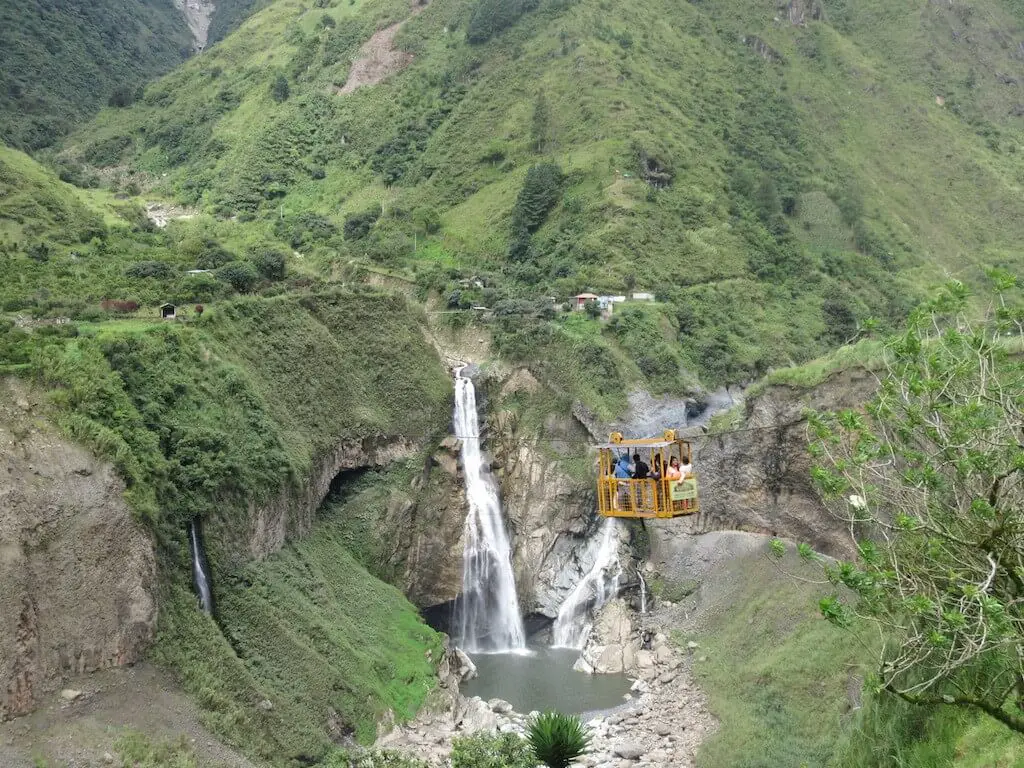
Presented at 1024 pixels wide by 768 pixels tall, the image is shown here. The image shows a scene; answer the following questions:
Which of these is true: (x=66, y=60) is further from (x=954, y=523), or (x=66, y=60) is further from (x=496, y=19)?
(x=954, y=523)

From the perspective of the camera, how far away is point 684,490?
3425 centimetres

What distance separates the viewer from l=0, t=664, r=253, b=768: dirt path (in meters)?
28.2

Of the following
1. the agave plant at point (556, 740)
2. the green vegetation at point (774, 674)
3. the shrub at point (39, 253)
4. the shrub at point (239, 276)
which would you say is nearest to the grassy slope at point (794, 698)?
the green vegetation at point (774, 674)

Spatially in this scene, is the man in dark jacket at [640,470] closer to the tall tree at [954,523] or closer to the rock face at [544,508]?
the tall tree at [954,523]

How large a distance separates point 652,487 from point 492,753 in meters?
12.1

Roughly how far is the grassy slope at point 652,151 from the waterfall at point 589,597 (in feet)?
51.9

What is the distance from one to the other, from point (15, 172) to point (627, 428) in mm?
47258

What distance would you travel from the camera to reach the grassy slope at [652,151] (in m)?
81.1

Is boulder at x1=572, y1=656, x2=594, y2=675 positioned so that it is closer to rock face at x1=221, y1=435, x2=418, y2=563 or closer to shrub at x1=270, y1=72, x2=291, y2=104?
rock face at x1=221, y1=435, x2=418, y2=563

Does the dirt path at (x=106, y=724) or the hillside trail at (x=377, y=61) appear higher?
the hillside trail at (x=377, y=61)

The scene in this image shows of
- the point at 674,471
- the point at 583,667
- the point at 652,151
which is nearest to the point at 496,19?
the point at 652,151

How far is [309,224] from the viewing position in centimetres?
9231

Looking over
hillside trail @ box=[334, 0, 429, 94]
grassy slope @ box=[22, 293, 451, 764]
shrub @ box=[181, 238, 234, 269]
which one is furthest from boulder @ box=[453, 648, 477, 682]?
hillside trail @ box=[334, 0, 429, 94]

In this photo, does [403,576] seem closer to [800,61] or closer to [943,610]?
[943,610]
